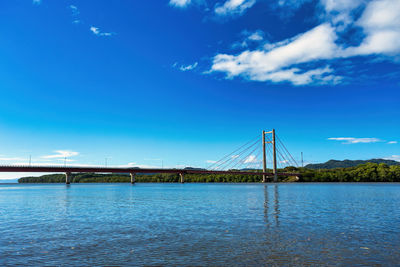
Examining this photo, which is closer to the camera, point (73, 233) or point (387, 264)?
point (387, 264)

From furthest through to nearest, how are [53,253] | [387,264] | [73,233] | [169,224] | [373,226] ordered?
[169,224] < [373,226] < [73,233] < [53,253] < [387,264]

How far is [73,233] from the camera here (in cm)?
A: 1669

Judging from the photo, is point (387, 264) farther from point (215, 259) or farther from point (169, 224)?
point (169, 224)

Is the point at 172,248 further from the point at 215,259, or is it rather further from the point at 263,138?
the point at 263,138

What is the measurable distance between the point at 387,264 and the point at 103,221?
17789 millimetres

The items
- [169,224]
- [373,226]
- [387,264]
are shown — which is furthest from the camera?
[169,224]

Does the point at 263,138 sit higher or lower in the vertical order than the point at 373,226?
higher

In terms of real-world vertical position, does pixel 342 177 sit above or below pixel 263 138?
below

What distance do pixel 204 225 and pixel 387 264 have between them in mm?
10770

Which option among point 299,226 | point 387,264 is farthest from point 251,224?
point 387,264

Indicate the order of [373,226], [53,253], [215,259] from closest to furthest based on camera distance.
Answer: [215,259] → [53,253] → [373,226]

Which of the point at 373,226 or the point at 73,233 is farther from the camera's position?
the point at 373,226

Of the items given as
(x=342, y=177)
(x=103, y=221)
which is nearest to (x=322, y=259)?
(x=103, y=221)

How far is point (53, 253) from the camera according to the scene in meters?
12.2
